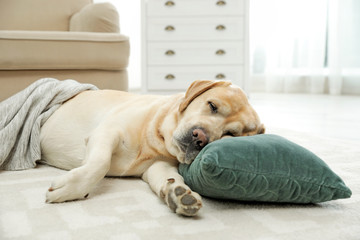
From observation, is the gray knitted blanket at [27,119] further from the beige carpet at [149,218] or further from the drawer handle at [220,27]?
the drawer handle at [220,27]

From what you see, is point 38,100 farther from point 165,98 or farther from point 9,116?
point 165,98

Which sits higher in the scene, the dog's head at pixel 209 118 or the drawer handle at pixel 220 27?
the drawer handle at pixel 220 27

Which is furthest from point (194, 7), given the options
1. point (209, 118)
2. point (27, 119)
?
point (209, 118)

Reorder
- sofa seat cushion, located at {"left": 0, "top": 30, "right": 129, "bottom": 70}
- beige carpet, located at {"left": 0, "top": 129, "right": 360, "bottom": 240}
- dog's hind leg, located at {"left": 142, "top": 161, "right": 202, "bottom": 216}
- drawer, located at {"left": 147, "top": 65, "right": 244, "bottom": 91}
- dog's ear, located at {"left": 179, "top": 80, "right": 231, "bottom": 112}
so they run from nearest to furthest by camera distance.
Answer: beige carpet, located at {"left": 0, "top": 129, "right": 360, "bottom": 240} → dog's hind leg, located at {"left": 142, "top": 161, "right": 202, "bottom": 216} → dog's ear, located at {"left": 179, "top": 80, "right": 231, "bottom": 112} → sofa seat cushion, located at {"left": 0, "top": 30, "right": 129, "bottom": 70} → drawer, located at {"left": 147, "top": 65, "right": 244, "bottom": 91}

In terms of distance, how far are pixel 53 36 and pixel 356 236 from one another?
8.11ft

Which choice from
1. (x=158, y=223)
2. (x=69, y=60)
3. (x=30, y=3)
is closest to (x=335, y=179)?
(x=158, y=223)

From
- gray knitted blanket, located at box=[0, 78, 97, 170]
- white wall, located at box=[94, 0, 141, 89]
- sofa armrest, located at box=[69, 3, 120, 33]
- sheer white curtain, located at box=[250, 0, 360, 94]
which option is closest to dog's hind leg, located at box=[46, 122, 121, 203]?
gray knitted blanket, located at box=[0, 78, 97, 170]

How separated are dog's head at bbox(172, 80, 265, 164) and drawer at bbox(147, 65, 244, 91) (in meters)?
3.13

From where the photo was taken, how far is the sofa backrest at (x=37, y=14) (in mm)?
3646

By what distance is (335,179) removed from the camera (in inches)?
50.1

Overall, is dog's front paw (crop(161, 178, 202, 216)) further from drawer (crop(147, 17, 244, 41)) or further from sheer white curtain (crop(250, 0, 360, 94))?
sheer white curtain (crop(250, 0, 360, 94))

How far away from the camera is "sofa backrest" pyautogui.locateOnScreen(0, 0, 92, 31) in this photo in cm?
365

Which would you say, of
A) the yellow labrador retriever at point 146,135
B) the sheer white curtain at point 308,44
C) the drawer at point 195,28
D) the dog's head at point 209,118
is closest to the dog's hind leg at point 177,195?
the yellow labrador retriever at point 146,135

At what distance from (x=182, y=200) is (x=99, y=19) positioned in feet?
8.20
